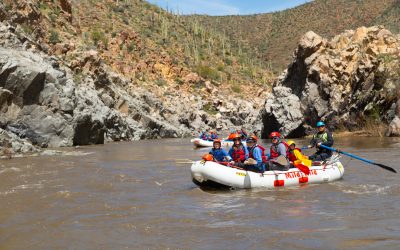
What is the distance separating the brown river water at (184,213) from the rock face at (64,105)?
7.92 meters

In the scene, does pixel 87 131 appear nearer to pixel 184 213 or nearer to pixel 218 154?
pixel 218 154

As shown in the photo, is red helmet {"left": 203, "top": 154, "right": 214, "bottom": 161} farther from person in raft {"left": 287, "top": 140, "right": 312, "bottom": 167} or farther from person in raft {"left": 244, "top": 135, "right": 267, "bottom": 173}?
person in raft {"left": 287, "top": 140, "right": 312, "bottom": 167}

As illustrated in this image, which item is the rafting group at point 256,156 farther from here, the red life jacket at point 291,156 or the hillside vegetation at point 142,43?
the hillside vegetation at point 142,43

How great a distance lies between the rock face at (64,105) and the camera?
71.0 feet

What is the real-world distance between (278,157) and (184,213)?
3876 mm

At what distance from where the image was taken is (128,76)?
4831 centimetres

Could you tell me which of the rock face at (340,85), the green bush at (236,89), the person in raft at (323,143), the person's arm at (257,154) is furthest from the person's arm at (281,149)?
the green bush at (236,89)

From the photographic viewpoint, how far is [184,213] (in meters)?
8.48

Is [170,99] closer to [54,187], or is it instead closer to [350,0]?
[54,187]

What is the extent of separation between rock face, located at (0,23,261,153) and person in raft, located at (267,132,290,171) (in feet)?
34.3

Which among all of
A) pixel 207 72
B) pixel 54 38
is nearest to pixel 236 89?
pixel 207 72

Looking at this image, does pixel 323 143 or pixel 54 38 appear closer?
pixel 323 143

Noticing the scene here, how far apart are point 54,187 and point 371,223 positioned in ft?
23.4

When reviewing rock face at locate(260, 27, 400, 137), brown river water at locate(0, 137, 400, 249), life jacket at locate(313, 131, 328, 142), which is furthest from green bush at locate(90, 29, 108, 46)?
life jacket at locate(313, 131, 328, 142)
